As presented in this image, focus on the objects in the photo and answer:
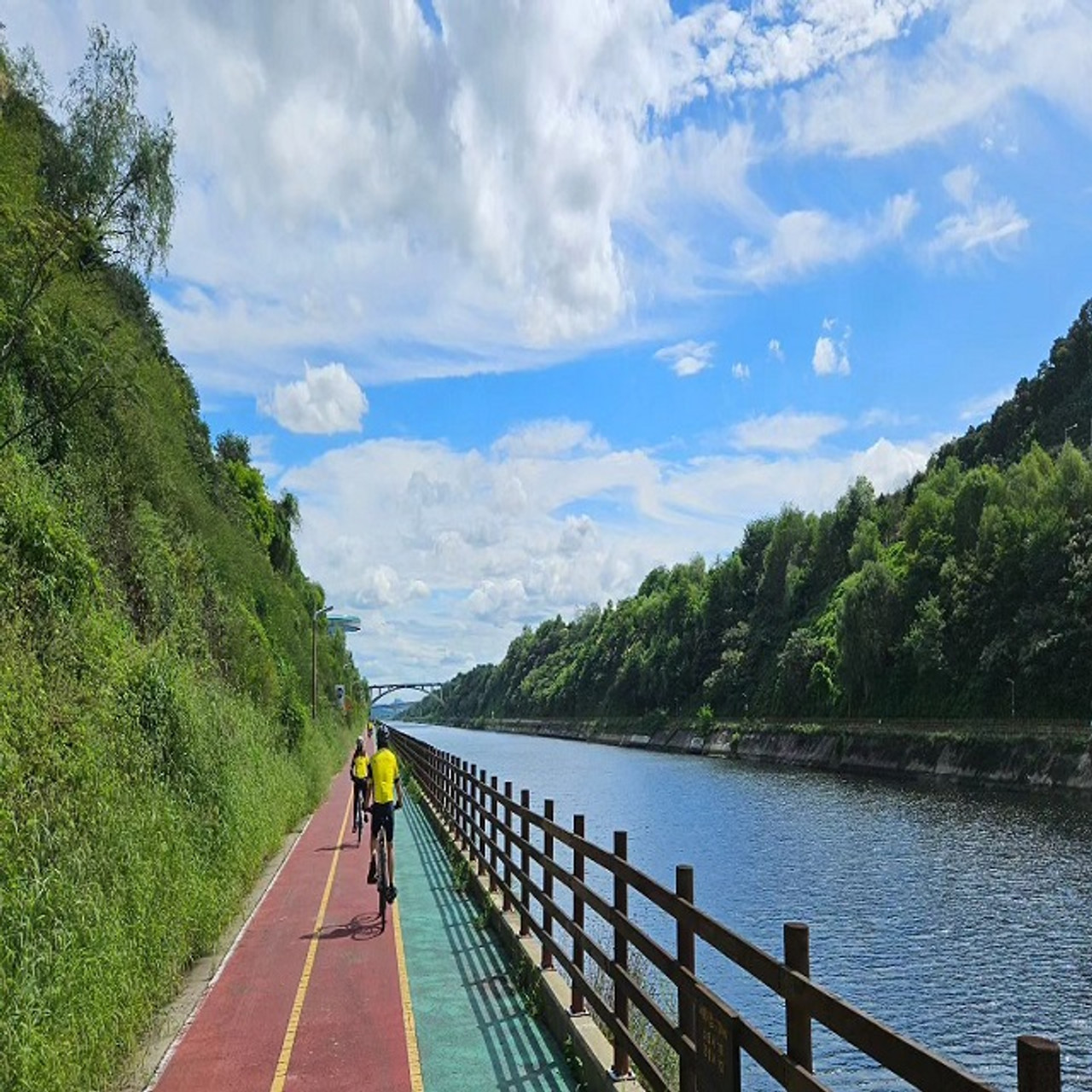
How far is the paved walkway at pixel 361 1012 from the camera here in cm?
→ 627

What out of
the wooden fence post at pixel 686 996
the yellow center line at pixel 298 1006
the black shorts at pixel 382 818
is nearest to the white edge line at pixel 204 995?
the yellow center line at pixel 298 1006

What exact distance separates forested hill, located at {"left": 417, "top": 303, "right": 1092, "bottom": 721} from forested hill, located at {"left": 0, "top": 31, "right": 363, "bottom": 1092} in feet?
152

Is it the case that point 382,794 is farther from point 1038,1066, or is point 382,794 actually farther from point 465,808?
point 1038,1066

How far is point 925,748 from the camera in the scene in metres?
54.7

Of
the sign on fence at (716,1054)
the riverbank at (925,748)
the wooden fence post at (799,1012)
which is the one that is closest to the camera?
the wooden fence post at (799,1012)

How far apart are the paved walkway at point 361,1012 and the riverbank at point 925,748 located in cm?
3843

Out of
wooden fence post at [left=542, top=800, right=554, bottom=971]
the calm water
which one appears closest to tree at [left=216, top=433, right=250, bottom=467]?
the calm water

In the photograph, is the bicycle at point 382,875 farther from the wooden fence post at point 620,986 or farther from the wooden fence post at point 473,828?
the wooden fence post at point 620,986

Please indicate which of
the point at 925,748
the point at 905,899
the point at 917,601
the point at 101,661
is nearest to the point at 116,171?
the point at 101,661

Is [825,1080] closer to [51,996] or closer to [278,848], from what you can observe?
[51,996]

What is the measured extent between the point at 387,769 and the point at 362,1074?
5.46 meters

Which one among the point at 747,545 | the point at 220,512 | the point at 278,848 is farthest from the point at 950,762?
the point at 747,545

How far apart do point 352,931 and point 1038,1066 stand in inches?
358

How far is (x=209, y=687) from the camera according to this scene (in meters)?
16.1
